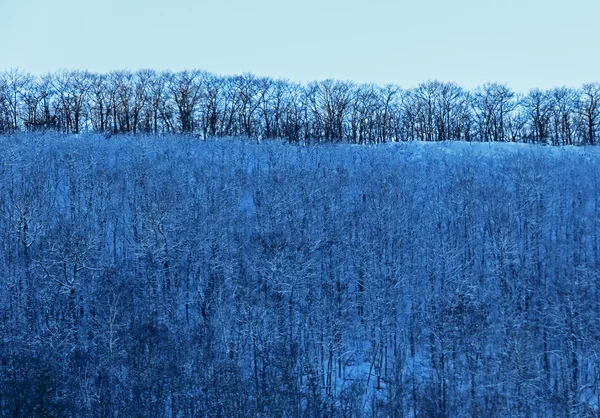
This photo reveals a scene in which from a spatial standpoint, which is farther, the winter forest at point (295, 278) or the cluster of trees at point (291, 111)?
the cluster of trees at point (291, 111)

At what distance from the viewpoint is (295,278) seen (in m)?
31.3

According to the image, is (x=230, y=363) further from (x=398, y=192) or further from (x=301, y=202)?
(x=398, y=192)

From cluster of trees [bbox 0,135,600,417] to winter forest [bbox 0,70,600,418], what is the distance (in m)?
0.13

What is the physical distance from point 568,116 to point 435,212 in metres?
34.0

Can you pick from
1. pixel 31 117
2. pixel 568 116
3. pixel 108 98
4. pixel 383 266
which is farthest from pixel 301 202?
pixel 568 116

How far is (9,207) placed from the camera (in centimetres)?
3412

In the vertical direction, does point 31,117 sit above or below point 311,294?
above

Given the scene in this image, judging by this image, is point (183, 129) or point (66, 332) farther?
point (183, 129)

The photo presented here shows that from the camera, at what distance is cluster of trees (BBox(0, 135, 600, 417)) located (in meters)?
24.6

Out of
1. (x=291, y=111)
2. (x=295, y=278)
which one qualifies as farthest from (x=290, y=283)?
(x=291, y=111)

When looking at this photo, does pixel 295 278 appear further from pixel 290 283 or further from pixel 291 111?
pixel 291 111

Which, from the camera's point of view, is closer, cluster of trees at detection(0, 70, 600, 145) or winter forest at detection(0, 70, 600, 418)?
winter forest at detection(0, 70, 600, 418)

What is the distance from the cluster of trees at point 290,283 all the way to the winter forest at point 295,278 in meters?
0.13

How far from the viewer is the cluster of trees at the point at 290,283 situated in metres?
24.6
